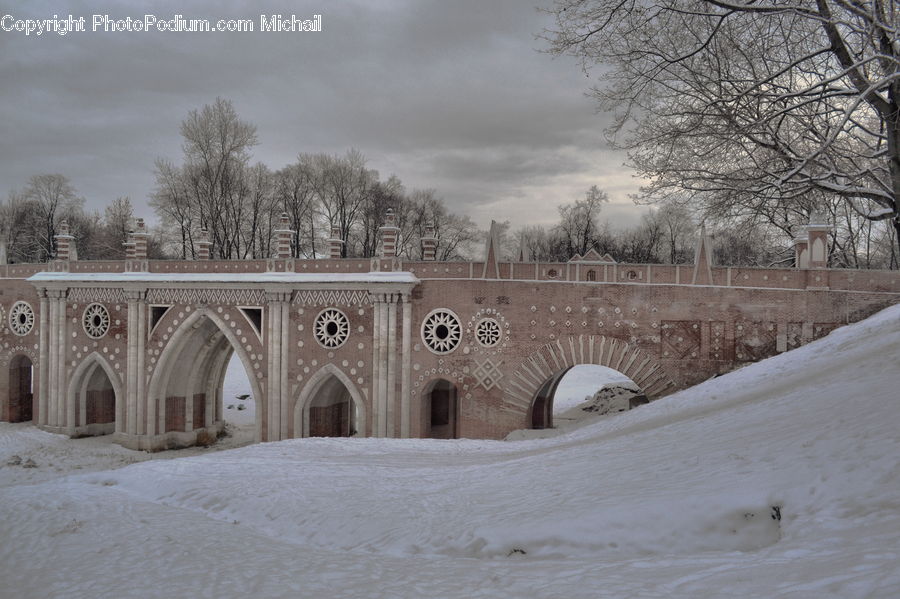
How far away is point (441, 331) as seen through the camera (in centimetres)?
1773

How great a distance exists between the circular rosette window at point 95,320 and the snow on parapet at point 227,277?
1.00m

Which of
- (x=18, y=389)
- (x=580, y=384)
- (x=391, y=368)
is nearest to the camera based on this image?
(x=391, y=368)

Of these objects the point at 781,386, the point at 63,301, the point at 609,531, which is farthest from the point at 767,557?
the point at 63,301

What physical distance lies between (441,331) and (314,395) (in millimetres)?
4829

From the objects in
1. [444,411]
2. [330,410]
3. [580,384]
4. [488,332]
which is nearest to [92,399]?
[330,410]

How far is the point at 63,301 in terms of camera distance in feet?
73.5

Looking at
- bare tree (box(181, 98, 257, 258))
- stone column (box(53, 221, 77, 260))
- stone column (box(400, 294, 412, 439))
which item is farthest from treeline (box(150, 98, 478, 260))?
stone column (box(400, 294, 412, 439))

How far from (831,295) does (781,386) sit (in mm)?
7271

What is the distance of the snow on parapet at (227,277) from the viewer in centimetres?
1803

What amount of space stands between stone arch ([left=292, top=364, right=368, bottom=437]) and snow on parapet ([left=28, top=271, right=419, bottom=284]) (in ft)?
8.89

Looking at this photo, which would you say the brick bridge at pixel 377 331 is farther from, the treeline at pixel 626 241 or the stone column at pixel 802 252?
the treeline at pixel 626 241

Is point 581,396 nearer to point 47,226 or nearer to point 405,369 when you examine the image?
point 405,369

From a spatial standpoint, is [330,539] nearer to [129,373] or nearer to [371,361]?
[371,361]

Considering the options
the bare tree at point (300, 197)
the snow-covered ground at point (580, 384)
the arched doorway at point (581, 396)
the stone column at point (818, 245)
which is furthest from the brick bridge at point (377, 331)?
the bare tree at point (300, 197)
